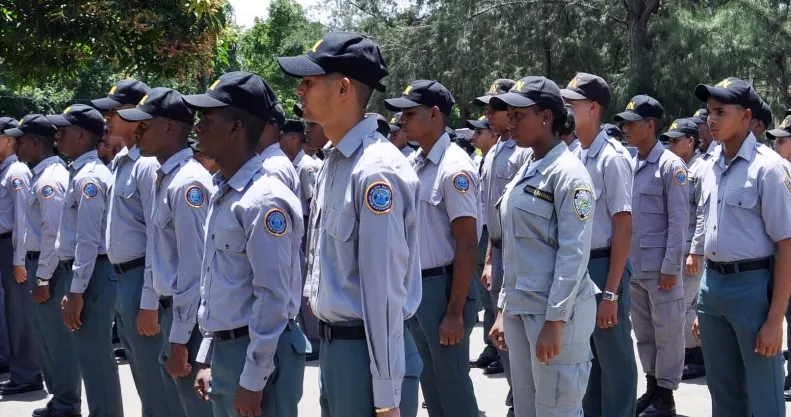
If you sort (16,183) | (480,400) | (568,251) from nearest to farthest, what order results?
(568,251)
(480,400)
(16,183)

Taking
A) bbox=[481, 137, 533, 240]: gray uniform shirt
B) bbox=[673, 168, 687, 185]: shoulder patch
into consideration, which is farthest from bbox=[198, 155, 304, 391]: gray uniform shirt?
bbox=[673, 168, 687, 185]: shoulder patch

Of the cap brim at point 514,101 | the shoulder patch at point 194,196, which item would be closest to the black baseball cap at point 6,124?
the shoulder patch at point 194,196

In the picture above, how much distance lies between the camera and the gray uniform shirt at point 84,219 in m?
6.02

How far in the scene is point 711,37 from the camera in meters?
20.7

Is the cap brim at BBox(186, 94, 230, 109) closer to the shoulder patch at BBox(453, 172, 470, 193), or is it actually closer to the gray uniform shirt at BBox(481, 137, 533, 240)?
the shoulder patch at BBox(453, 172, 470, 193)

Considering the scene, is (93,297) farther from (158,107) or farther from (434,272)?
(434,272)

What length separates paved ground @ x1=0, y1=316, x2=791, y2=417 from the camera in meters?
7.02

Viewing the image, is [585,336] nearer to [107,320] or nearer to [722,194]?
[722,194]

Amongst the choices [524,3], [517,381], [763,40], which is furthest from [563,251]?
[524,3]

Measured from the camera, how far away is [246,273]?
3.67 m

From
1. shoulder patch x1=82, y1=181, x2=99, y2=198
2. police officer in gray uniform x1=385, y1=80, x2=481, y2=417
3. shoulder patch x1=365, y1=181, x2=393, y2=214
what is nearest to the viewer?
shoulder patch x1=365, y1=181, x2=393, y2=214

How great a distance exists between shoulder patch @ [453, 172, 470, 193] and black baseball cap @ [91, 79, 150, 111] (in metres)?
2.26

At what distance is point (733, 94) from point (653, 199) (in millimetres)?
1879

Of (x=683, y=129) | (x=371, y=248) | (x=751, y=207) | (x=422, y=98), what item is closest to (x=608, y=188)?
(x=751, y=207)
